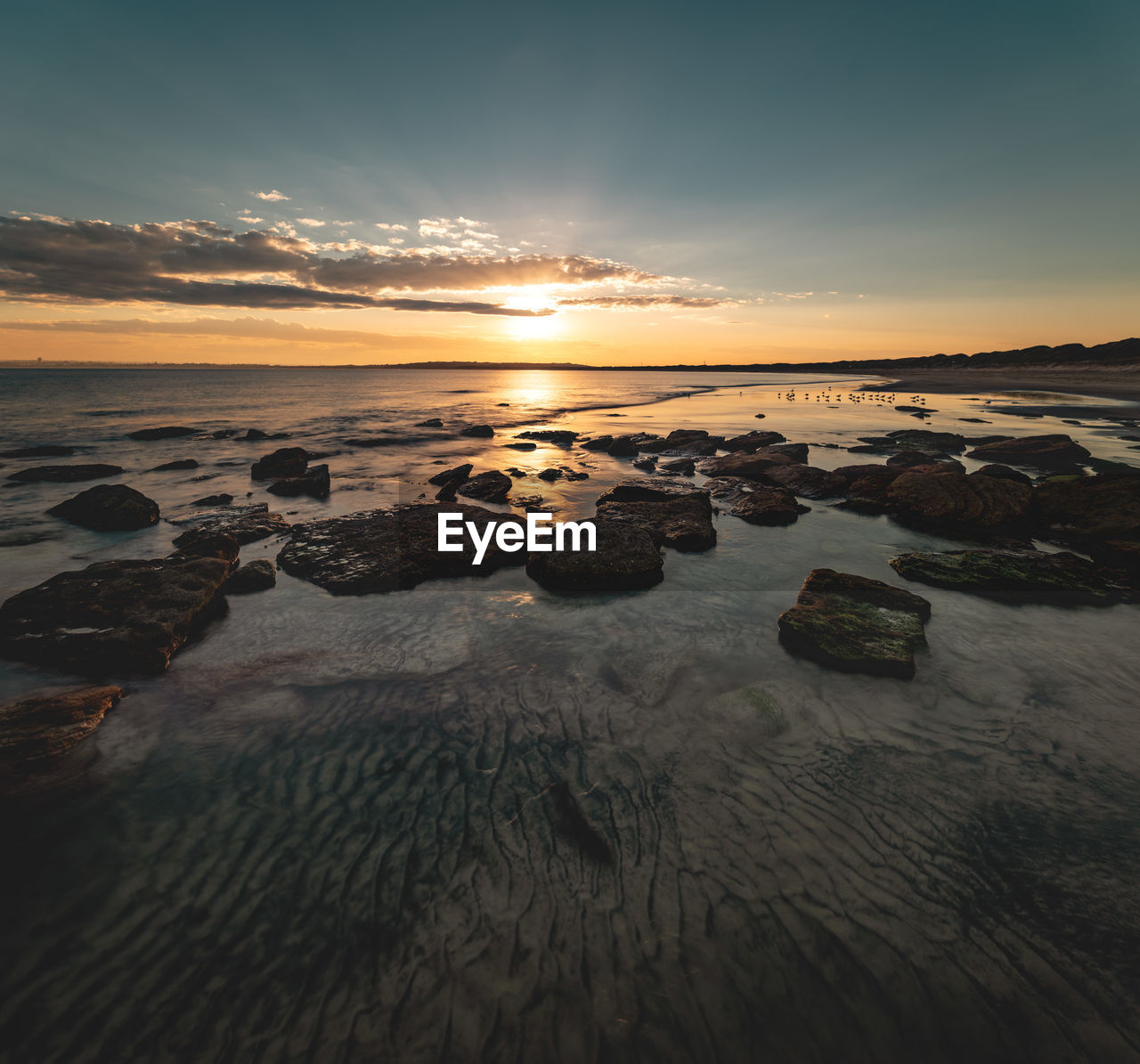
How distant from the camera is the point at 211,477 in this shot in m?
18.9

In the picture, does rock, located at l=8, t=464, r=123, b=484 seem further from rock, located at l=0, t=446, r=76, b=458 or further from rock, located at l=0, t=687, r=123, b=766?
rock, located at l=0, t=687, r=123, b=766

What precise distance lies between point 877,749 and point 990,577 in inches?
237

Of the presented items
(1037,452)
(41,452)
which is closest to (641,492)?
(1037,452)

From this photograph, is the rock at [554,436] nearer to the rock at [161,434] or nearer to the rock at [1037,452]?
the rock at [1037,452]

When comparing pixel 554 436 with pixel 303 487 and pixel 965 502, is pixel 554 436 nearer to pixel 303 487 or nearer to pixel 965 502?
pixel 303 487

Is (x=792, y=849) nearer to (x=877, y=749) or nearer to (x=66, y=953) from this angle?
(x=877, y=749)

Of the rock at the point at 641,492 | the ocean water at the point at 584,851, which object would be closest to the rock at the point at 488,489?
the rock at the point at 641,492

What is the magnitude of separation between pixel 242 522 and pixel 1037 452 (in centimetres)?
2888

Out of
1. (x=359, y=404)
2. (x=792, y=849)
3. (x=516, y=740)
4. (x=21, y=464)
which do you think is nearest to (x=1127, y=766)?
(x=792, y=849)

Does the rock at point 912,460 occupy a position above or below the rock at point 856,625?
above

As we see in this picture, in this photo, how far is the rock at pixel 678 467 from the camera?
63.9 ft

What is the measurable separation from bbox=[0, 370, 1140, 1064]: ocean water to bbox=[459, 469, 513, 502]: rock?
771 centimetres

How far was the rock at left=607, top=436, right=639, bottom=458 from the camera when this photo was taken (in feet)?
79.1

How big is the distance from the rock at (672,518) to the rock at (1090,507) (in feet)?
26.7
